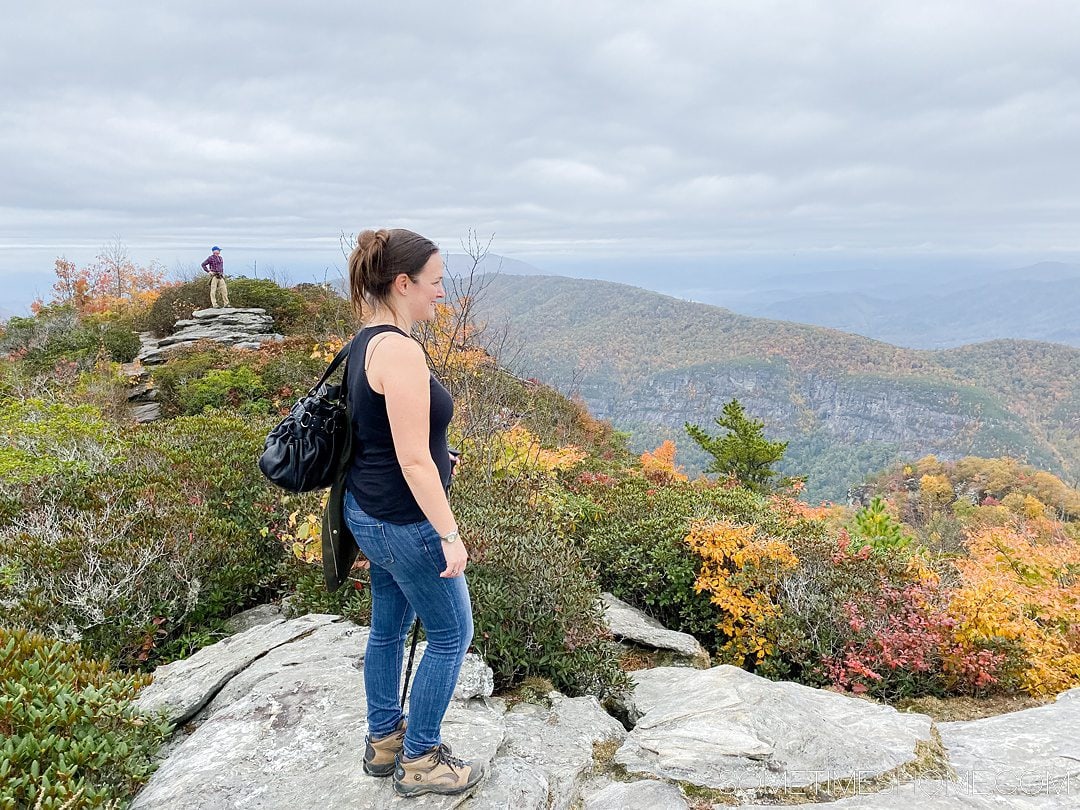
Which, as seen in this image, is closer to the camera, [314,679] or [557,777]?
[557,777]

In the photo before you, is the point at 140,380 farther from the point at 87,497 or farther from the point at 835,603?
the point at 835,603

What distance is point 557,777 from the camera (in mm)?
2826

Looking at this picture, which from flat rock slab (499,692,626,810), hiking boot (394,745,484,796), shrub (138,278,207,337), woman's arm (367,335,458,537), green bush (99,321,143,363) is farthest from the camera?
shrub (138,278,207,337)

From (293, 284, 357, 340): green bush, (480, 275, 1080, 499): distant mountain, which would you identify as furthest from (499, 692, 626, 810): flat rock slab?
(480, 275, 1080, 499): distant mountain

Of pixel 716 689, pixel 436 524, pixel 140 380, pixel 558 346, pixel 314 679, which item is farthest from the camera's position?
pixel 558 346

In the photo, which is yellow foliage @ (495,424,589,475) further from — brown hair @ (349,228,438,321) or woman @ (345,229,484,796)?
brown hair @ (349,228,438,321)

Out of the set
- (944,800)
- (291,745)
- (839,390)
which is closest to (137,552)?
(291,745)

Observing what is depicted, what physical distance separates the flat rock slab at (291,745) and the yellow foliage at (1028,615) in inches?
160

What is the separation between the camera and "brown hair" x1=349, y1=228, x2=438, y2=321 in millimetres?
2207

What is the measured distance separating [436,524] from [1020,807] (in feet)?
9.30

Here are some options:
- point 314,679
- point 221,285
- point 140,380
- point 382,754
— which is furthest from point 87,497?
point 221,285

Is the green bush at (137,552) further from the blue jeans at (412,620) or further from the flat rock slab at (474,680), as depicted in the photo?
the blue jeans at (412,620)

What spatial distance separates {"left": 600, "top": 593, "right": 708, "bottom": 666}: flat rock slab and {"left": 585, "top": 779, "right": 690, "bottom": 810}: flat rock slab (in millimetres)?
2049

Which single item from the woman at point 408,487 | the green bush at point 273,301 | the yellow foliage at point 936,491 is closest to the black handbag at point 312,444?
the woman at point 408,487
